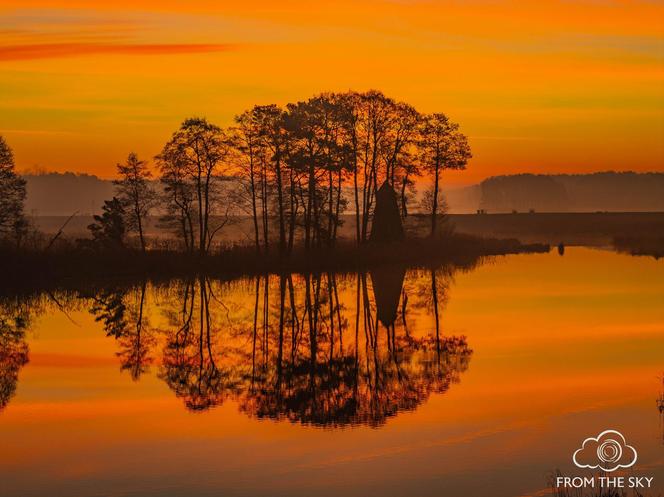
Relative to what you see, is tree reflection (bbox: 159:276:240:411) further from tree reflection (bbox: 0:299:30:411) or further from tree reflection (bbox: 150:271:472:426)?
tree reflection (bbox: 0:299:30:411)

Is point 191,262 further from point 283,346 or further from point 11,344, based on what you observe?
point 283,346

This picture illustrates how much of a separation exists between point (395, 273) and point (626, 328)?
27.7m

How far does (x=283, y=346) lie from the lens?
103 feet

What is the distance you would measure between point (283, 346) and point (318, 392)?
8.09 metres

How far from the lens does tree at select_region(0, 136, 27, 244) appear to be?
57500 mm

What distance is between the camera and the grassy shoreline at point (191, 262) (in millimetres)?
52125

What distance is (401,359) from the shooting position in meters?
28.3

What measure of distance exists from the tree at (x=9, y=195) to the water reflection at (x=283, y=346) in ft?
38.4

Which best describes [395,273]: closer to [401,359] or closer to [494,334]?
[494,334]

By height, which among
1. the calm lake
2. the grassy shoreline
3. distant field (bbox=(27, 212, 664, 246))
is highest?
distant field (bbox=(27, 212, 664, 246))

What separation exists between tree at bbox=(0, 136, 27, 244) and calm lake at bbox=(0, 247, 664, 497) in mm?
13833

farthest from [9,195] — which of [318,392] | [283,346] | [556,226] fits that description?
[556,226]

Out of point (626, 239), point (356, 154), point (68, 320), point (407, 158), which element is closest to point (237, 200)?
point (356, 154)

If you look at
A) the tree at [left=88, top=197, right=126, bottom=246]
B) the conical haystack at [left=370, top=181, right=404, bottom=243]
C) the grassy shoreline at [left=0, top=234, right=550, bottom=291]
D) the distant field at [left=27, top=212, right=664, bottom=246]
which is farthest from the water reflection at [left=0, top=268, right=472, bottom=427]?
the distant field at [left=27, top=212, right=664, bottom=246]
